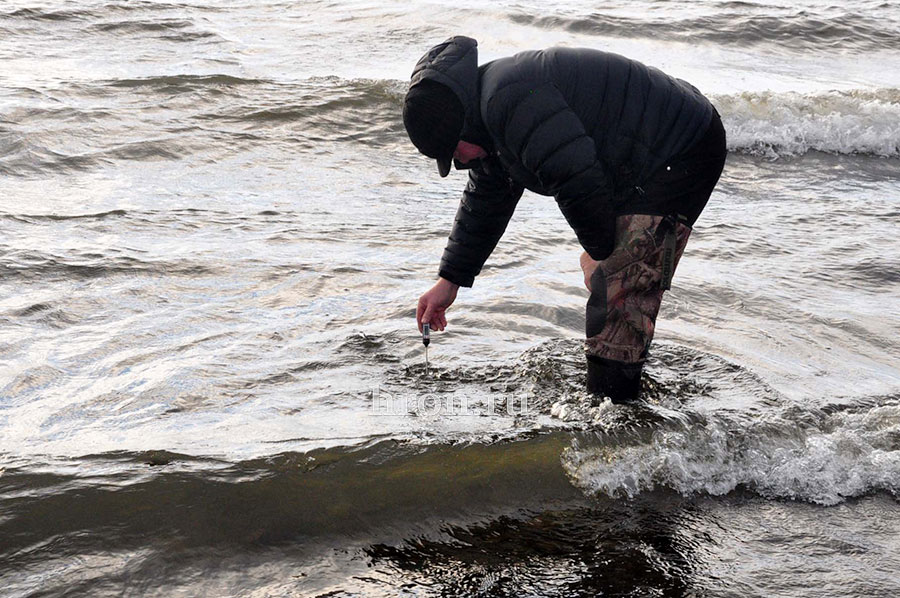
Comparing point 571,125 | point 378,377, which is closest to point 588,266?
point 571,125

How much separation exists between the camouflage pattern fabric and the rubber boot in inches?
→ 1.7

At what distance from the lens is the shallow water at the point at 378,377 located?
10.8ft

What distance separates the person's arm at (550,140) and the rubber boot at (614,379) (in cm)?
88

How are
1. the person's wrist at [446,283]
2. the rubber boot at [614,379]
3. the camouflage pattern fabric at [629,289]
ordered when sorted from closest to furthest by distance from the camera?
the camouflage pattern fabric at [629,289] → the rubber boot at [614,379] → the person's wrist at [446,283]

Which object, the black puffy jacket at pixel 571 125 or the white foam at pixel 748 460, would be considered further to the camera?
the white foam at pixel 748 460

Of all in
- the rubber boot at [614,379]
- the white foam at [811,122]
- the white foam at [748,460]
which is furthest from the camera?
the white foam at [811,122]

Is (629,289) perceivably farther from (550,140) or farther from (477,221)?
(550,140)

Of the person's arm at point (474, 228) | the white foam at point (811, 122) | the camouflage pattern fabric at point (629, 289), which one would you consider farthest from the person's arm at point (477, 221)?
the white foam at point (811, 122)

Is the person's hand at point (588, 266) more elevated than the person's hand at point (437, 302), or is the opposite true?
the person's hand at point (588, 266)

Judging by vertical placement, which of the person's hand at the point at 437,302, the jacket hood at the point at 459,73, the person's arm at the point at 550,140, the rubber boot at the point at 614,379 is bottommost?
the rubber boot at the point at 614,379

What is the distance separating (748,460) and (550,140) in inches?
64.8

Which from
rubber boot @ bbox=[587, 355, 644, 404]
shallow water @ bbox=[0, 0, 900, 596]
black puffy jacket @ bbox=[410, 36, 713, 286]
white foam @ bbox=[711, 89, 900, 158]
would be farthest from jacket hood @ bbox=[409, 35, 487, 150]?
white foam @ bbox=[711, 89, 900, 158]

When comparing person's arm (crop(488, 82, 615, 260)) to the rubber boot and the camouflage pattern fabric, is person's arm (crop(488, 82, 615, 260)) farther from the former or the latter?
the rubber boot

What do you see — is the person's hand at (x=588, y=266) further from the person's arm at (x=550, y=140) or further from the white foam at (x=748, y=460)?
the white foam at (x=748, y=460)
